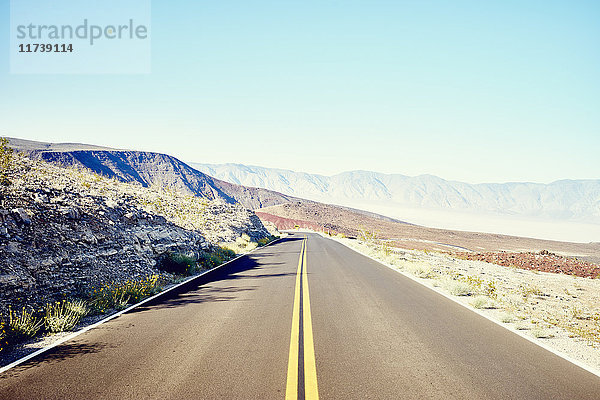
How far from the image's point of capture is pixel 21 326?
18.1 ft

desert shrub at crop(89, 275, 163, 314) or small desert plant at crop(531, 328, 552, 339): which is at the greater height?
desert shrub at crop(89, 275, 163, 314)

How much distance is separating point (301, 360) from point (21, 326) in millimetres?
4830

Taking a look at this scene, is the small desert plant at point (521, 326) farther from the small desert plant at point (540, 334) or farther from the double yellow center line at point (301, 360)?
the double yellow center line at point (301, 360)

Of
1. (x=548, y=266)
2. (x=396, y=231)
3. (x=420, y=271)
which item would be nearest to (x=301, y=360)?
(x=420, y=271)

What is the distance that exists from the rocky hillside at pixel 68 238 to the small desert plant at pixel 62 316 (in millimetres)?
419

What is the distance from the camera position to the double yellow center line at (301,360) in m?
3.68

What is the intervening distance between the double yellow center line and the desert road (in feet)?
0.06

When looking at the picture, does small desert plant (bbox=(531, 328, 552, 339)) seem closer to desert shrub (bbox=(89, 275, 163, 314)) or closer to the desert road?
the desert road

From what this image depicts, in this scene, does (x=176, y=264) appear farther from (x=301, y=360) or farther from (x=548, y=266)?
(x=548, y=266)

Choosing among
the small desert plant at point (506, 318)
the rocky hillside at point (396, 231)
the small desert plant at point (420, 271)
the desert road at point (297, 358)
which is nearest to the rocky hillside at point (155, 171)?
the rocky hillside at point (396, 231)

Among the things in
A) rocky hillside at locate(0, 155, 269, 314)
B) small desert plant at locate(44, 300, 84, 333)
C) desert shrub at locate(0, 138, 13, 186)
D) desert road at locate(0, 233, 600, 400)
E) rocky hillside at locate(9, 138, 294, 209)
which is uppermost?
rocky hillside at locate(9, 138, 294, 209)

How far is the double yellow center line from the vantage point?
12.1 ft

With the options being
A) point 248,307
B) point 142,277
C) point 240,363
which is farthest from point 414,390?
point 142,277

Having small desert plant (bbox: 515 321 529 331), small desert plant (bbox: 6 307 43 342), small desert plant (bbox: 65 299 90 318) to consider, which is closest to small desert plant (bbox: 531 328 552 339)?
small desert plant (bbox: 515 321 529 331)
